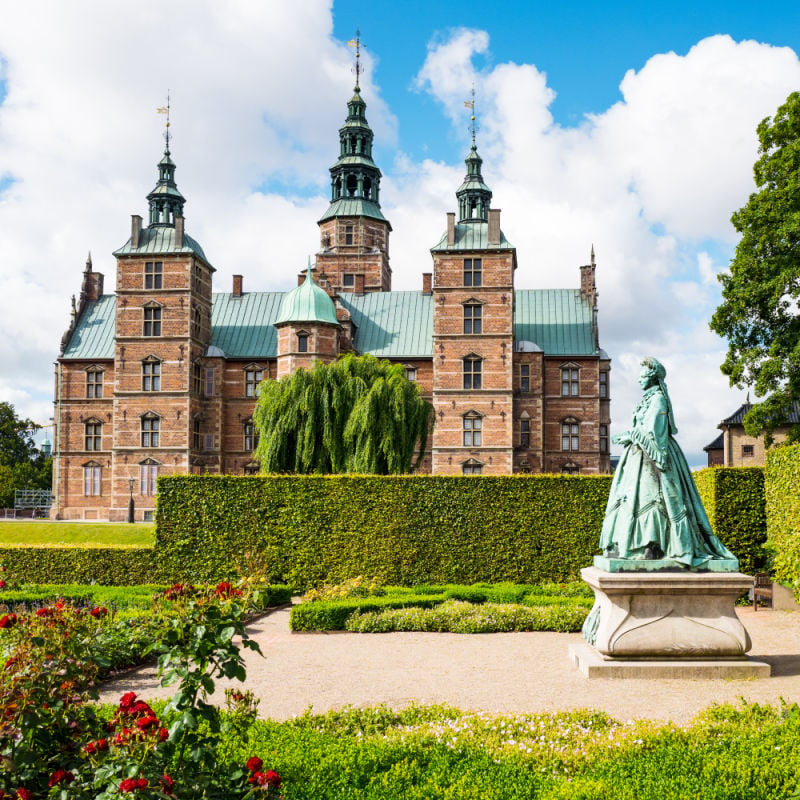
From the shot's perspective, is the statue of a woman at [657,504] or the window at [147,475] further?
the window at [147,475]

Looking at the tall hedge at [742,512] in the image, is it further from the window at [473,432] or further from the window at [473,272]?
the window at [473,272]

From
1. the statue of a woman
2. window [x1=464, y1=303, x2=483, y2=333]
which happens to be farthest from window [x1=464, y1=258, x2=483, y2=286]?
the statue of a woman

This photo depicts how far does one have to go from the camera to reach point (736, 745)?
5836 millimetres

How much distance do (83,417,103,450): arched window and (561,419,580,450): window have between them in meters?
23.8

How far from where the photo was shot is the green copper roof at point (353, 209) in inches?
→ 1827

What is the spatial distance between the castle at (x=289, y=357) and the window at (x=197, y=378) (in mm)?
100

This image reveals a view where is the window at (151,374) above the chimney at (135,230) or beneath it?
beneath

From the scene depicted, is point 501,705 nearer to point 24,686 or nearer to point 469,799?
point 469,799

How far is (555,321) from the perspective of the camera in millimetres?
42250

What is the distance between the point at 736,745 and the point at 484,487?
40.4 ft

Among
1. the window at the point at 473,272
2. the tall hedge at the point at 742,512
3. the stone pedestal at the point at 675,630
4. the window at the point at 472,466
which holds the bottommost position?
the stone pedestal at the point at 675,630

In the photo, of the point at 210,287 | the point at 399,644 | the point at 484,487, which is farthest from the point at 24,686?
the point at 210,287

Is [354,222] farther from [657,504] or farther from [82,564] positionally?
[657,504]

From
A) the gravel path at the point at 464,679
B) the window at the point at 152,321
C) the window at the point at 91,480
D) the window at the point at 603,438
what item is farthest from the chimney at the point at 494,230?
the gravel path at the point at 464,679
